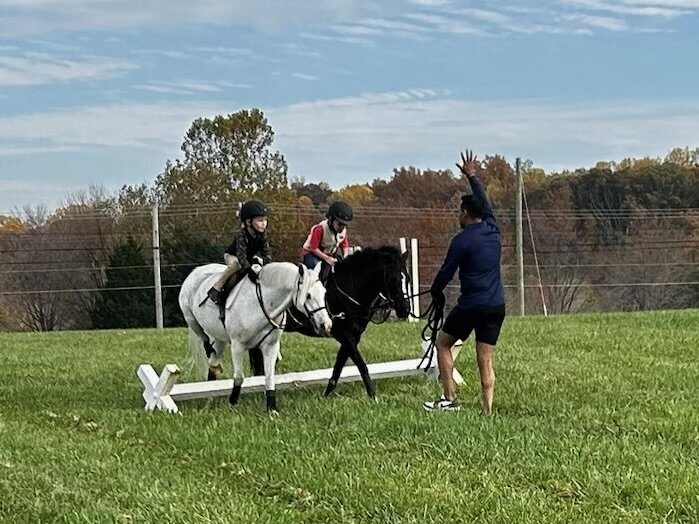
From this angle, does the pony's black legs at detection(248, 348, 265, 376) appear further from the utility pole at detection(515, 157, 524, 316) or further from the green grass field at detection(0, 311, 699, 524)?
the utility pole at detection(515, 157, 524, 316)

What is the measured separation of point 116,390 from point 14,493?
18.1 ft

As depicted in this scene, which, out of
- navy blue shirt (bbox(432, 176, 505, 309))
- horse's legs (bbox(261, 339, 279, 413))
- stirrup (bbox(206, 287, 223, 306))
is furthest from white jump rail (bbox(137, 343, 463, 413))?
navy blue shirt (bbox(432, 176, 505, 309))

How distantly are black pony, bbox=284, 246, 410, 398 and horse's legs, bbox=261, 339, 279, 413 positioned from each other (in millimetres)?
476

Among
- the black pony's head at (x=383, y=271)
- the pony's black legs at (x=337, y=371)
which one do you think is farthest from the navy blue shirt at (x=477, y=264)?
the pony's black legs at (x=337, y=371)

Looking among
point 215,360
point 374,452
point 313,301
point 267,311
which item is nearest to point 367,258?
point 313,301

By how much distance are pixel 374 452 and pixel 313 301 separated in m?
2.50

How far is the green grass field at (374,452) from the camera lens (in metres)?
5.96

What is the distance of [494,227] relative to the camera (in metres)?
9.27

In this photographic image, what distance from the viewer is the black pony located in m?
10.4

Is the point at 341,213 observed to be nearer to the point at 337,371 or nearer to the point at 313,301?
the point at 313,301

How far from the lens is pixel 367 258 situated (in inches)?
414

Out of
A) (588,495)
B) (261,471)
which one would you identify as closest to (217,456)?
(261,471)

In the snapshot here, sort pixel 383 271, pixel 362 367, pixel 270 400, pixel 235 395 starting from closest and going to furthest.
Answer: pixel 270 400, pixel 235 395, pixel 383 271, pixel 362 367

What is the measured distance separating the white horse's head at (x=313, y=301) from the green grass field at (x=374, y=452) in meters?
0.92
